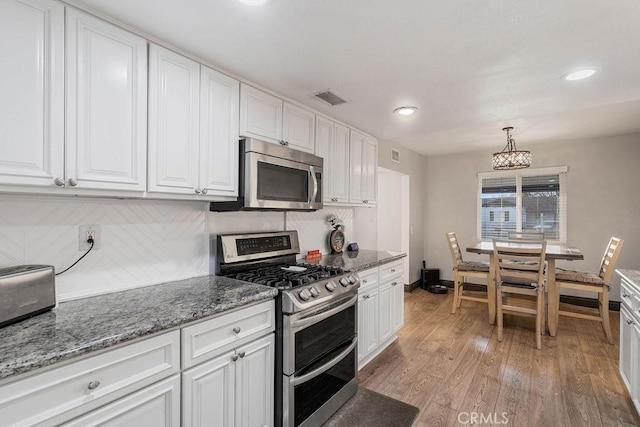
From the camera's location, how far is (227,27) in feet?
5.10

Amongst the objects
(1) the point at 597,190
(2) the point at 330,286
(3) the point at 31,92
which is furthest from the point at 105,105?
(1) the point at 597,190

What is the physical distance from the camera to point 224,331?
1.54 metres

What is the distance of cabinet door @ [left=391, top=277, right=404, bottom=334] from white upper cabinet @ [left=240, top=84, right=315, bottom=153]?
5.46 ft

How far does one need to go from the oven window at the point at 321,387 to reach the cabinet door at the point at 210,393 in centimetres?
43

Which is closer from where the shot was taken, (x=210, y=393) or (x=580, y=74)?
(x=210, y=393)

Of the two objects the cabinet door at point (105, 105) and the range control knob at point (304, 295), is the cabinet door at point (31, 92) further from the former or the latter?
the range control knob at point (304, 295)

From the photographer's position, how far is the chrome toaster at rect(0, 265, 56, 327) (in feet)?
3.80

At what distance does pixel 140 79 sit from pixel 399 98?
181 cm

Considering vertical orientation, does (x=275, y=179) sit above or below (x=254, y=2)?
below

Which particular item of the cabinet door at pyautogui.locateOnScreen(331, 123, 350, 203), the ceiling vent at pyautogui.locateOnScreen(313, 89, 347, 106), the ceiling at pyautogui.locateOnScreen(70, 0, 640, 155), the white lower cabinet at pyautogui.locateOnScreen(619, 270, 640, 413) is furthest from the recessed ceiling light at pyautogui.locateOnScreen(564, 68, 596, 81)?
the cabinet door at pyautogui.locateOnScreen(331, 123, 350, 203)

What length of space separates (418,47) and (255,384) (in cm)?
208

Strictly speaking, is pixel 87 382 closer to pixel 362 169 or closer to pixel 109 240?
pixel 109 240

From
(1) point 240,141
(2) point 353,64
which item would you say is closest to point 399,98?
(2) point 353,64

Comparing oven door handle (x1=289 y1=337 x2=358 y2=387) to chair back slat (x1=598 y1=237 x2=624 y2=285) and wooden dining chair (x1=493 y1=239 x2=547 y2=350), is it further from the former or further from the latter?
chair back slat (x1=598 y1=237 x2=624 y2=285)
